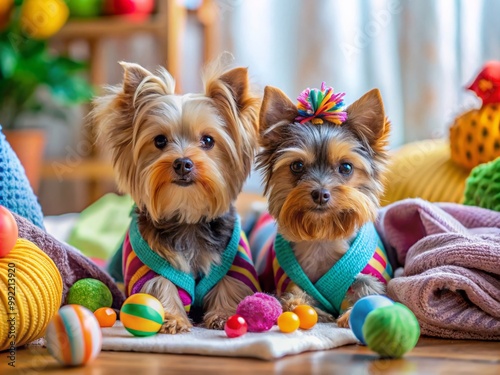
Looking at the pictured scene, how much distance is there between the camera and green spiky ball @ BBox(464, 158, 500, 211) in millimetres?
2465

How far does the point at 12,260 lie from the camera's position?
1.92 meters

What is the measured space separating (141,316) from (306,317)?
442mm

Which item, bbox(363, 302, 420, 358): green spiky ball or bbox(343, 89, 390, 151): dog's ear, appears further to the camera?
bbox(343, 89, 390, 151): dog's ear

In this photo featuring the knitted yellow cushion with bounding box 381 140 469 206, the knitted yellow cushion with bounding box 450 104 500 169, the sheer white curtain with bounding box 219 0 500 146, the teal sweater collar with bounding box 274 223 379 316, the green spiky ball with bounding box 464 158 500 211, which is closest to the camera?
the teal sweater collar with bounding box 274 223 379 316

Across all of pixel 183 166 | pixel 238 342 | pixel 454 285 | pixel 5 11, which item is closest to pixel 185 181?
pixel 183 166

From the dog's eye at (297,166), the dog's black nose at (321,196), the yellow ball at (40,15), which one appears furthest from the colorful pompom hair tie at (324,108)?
the yellow ball at (40,15)

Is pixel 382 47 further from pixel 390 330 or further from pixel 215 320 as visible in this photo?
pixel 390 330

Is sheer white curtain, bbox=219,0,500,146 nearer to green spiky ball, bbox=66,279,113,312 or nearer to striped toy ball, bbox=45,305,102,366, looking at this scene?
green spiky ball, bbox=66,279,113,312

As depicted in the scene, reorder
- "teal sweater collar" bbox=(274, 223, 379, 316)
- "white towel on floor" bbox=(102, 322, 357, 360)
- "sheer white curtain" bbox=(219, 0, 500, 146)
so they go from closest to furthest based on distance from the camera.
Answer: "white towel on floor" bbox=(102, 322, 357, 360) → "teal sweater collar" bbox=(274, 223, 379, 316) → "sheer white curtain" bbox=(219, 0, 500, 146)

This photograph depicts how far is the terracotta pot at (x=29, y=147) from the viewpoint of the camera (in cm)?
452

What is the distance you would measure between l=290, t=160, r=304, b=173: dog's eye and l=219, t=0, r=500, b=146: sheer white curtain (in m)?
2.02

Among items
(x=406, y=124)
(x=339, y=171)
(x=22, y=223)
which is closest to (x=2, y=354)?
(x=22, y=223)

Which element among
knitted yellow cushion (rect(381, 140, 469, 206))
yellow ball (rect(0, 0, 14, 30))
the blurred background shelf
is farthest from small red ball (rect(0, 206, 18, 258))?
yellow ball (rect(0, 0, 14, 30))

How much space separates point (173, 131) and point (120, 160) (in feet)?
0.77
